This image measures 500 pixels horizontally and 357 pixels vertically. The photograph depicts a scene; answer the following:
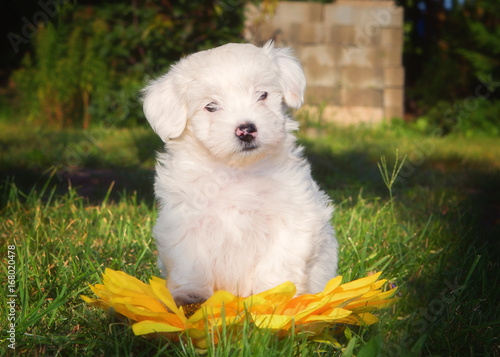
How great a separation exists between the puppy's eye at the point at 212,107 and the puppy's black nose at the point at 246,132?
21cm

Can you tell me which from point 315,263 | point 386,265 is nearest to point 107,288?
point 315,263

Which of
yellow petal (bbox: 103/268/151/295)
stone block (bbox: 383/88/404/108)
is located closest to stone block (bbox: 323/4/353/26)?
stone block (bbox: 383/88/404/108)

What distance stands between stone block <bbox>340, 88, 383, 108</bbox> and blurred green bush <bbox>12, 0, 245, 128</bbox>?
8.75 feet

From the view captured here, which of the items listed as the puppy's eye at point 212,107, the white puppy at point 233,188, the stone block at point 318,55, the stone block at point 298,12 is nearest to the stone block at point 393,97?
the stone block at point 318,55

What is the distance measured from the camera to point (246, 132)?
7.53 feet

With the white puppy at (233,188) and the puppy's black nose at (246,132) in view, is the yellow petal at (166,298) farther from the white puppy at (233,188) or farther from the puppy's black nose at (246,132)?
the puppy's black nose at (246,132)

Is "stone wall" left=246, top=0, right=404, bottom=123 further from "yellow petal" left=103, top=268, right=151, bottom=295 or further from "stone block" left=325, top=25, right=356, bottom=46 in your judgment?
"yellow petal" left=103, top=268, right=151, bottom=295

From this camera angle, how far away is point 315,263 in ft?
7.91

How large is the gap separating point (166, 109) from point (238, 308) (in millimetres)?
1129

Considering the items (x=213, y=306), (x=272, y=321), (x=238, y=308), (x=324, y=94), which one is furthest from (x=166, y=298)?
(x=324, y=94)

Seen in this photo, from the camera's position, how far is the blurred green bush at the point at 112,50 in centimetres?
841

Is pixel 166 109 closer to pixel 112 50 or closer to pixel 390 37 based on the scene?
pixel 112 50

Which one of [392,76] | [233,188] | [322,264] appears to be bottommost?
[322,264]

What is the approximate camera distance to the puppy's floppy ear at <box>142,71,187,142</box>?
2.54 m
